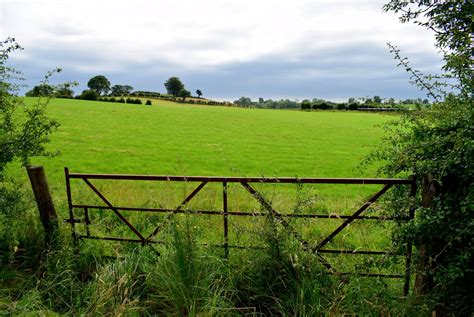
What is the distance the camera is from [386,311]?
4039 millimetres

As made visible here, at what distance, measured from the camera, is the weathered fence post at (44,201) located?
19.6ft

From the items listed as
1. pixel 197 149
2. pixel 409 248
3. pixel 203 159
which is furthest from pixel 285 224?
pixel 197 149

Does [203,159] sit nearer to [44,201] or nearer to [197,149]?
[197,149]

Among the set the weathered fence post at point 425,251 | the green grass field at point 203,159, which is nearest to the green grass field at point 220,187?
the green grass field at point 203,159

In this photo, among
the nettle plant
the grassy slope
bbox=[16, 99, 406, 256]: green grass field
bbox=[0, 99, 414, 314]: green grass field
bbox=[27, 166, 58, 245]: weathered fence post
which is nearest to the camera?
the nettle plant

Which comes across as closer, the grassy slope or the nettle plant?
the nettle plant

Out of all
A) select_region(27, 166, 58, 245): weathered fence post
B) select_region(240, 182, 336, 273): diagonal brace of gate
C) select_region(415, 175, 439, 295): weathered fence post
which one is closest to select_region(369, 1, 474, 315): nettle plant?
select_region(415, 175, 439, 295): weathered fence post

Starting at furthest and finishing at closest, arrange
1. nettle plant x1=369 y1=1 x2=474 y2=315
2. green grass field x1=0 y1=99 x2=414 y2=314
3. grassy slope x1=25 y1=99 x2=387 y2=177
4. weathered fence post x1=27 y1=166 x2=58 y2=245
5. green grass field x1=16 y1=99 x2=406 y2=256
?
grassy slope x1=25 y1=99 x2=387 y2=177
green grass field x1=16 y1=99 x2=406 y2=256
weathered fence post x1=27 y1=166 x2=58 y2=245
green grass field x1=0 y1=99 x2=414 y2=314
nettle plant x1=369 y1=1 x2=474 y2=315

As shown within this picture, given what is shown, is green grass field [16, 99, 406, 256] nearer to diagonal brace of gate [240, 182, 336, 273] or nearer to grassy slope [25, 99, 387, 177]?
grassy slope [25, 99, 387, 177]

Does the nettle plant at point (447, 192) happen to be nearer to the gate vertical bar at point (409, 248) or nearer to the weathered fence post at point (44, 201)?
the gate vertical bar at point (409, 248)

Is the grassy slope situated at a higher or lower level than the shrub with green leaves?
lower

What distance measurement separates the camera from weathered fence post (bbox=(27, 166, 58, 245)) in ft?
19.6

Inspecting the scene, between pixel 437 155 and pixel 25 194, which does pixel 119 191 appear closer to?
pixel 25 194

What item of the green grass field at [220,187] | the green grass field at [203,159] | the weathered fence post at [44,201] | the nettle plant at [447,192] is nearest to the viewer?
the nettle plant at [447,192]
